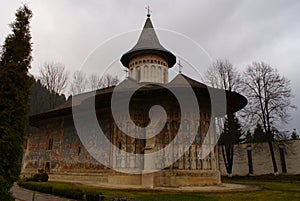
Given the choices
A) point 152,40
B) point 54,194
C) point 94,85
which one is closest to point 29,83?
point 54,194

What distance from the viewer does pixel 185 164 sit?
1323cm

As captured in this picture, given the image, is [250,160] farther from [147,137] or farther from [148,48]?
[148,48]

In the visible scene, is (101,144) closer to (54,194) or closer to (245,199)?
(54,194)

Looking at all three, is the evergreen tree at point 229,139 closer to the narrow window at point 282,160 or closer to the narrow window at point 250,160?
the narrow window at point 250,160

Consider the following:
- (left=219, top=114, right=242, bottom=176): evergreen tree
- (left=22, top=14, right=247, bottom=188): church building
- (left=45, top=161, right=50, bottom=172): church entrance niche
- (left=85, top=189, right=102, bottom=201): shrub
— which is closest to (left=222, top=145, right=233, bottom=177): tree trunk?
(left=219, top=114, right=242, bottom=176): evergreen tree

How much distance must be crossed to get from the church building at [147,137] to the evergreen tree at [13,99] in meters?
7.36

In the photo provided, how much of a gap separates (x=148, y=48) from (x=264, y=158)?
14541 millimetres

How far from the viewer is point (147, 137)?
45.9 feet

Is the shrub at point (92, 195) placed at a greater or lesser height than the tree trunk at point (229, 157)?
lesser

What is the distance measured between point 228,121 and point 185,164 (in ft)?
34.6

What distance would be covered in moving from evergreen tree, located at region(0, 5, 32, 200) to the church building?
24.1ft

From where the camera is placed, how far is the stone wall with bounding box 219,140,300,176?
2188 centimetres

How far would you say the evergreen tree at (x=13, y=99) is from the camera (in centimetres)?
574

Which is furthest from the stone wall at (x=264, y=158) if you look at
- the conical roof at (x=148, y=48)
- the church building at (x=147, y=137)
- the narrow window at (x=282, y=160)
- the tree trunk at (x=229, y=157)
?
the conical roof at (x=148, y=48)
